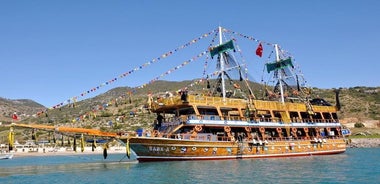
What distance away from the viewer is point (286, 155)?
50406 millimetres

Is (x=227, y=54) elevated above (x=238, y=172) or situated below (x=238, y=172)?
above

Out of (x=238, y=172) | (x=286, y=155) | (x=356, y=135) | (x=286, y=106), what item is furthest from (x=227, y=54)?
(x=356, y=135)

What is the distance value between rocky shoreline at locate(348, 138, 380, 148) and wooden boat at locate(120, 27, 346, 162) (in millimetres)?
38246

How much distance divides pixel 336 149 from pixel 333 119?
5.74 meters

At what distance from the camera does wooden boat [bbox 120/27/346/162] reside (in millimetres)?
40250

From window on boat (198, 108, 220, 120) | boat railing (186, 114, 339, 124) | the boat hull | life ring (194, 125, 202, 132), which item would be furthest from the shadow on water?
window on boat (198, 108, 220, 120)

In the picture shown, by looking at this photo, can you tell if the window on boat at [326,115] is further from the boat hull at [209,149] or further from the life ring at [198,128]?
the life ring at [198,128]

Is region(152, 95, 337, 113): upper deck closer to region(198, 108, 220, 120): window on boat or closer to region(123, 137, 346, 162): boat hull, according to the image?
region(198, 108, 220, 120): window on boat

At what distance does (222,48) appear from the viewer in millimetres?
50531

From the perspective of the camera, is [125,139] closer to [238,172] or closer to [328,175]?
[238,172]

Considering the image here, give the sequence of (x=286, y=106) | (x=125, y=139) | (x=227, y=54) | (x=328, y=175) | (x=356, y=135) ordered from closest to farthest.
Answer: (x=328, y=175)
(x=125, y=139)
(x=227, y=54)
(x=286, y=106)
(x=356, y=135)

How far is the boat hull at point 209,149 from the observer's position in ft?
129

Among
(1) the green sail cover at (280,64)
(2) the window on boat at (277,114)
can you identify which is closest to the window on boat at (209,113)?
(2) the window on boat at (277,114)

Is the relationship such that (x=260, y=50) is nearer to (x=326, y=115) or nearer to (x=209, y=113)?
(x=209, y=113)
